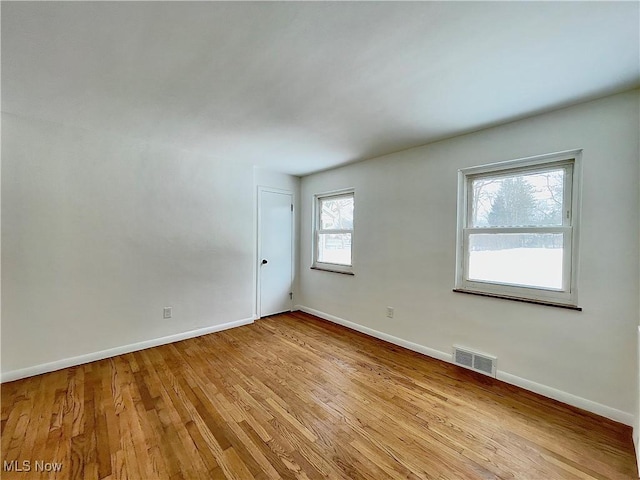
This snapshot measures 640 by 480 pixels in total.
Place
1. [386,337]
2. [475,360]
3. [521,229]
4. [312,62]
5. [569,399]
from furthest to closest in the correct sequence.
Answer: [386,337] < [475,360] < [521,229] < [569,399] < [312,62]

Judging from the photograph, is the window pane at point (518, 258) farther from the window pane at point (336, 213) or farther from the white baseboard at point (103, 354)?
the white baseboard at point (103, 354)

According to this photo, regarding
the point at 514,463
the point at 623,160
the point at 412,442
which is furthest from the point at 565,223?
the point at 412,442

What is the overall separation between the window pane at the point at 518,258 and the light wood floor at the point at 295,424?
3.07 feet

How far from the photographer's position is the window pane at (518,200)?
2189 millimetres

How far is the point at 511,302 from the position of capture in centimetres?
234

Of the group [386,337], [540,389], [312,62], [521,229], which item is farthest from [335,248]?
[312,62]

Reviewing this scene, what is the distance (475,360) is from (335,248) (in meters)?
2.26

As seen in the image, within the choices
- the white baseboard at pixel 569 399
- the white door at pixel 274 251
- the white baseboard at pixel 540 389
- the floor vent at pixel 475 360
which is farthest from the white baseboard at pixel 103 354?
the white baseboard at pixel 569 399

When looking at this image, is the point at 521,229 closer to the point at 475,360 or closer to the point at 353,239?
the point at 475,360

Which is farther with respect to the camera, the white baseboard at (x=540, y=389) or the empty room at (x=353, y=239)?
the white baseboard at (x=540, y=389)

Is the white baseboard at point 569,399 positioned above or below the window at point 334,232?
below

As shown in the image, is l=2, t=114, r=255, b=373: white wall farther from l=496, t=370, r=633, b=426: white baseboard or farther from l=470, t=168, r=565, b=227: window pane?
l=496, t=370, r=633, b=426: white baseboard

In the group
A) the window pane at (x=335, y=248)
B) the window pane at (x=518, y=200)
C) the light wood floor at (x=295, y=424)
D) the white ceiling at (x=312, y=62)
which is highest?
the white ceiling at (x=312, y=62)

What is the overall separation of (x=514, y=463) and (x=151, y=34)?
3.05m
